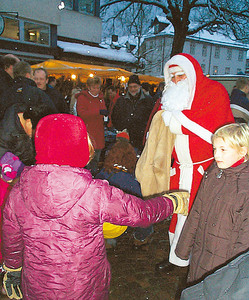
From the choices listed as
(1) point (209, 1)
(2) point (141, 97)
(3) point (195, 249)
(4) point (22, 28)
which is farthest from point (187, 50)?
(3) point (195, 249)

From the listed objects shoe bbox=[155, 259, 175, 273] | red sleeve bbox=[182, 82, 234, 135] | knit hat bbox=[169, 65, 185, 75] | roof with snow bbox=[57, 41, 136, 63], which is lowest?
shoe bbox=[155, 259, 175, 273]

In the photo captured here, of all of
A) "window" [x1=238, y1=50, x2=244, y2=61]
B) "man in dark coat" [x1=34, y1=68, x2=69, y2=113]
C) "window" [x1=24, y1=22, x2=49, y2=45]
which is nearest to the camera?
"man in dark coat" [x1=34, y1=68, x2=69, y2=113]

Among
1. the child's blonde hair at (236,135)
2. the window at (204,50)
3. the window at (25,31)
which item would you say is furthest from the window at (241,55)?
the child's blonde hair at (236,135)

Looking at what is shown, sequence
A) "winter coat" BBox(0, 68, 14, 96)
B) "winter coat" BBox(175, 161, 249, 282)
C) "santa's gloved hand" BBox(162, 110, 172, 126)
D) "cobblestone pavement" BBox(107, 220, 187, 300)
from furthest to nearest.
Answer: "winter coat" BBox(0, 68, 14, 96)
"cobblestone pavement" BBox(107, 220, 187, 300)
"santa's gloved hand" BBox(162, 110, 172, 126)
"winter coat" BBox(175, 161, 249, 282)

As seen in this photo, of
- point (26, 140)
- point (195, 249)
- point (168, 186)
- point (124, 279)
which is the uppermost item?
point (26, 140)

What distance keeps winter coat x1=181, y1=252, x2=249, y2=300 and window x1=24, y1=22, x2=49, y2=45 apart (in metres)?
16.4

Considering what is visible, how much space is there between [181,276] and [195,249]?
1.13 m

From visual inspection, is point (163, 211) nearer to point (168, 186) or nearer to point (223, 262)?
point (223, 262)

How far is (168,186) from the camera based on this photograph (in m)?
3.08

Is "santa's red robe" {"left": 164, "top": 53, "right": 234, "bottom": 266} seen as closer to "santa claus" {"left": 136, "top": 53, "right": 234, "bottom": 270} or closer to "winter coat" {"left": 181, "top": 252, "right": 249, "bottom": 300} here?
"santa claus" {"left": 136, "top": 53, "right": 234, "bottom": 270}

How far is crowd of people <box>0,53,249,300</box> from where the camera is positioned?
1.50 m

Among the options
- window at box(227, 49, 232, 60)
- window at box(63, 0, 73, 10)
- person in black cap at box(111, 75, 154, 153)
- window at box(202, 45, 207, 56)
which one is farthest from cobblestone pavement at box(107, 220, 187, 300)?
window at box(227, 49, 232, 60)

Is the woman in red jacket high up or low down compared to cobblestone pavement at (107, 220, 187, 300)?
up

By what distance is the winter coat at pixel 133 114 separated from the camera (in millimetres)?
5039
